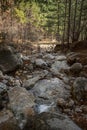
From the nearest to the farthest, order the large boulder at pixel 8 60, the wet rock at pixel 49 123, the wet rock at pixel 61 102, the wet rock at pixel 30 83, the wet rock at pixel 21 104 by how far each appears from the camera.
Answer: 1. the wet rock at pixel 49 123
2. the wet rock at pixel 21 104
3. the wet rock at pixel 61 102
4. the wet rock at pixel 30 83
5. the large boulder at pixel 8 60

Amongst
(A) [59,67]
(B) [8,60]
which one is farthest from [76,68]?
(B) [8,60]

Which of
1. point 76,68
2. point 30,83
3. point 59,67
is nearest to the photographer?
point 30,83

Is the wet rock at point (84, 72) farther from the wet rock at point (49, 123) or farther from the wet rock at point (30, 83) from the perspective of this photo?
the wet rock at point (49, 123)

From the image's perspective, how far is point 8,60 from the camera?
9.44 m

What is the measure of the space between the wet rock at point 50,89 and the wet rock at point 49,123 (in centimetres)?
186

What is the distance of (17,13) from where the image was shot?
31250 millimetres

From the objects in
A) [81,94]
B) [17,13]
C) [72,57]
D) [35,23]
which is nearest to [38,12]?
[35,23]

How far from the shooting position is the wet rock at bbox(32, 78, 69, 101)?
757 cm

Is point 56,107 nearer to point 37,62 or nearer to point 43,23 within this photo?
point 37,62

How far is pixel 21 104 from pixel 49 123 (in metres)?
1.47

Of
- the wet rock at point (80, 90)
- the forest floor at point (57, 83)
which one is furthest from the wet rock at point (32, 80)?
the wet rock at point (80, 90)

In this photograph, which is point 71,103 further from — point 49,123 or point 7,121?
point 7,121

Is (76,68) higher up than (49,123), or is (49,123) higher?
(49,123)

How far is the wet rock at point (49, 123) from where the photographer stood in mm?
5113
